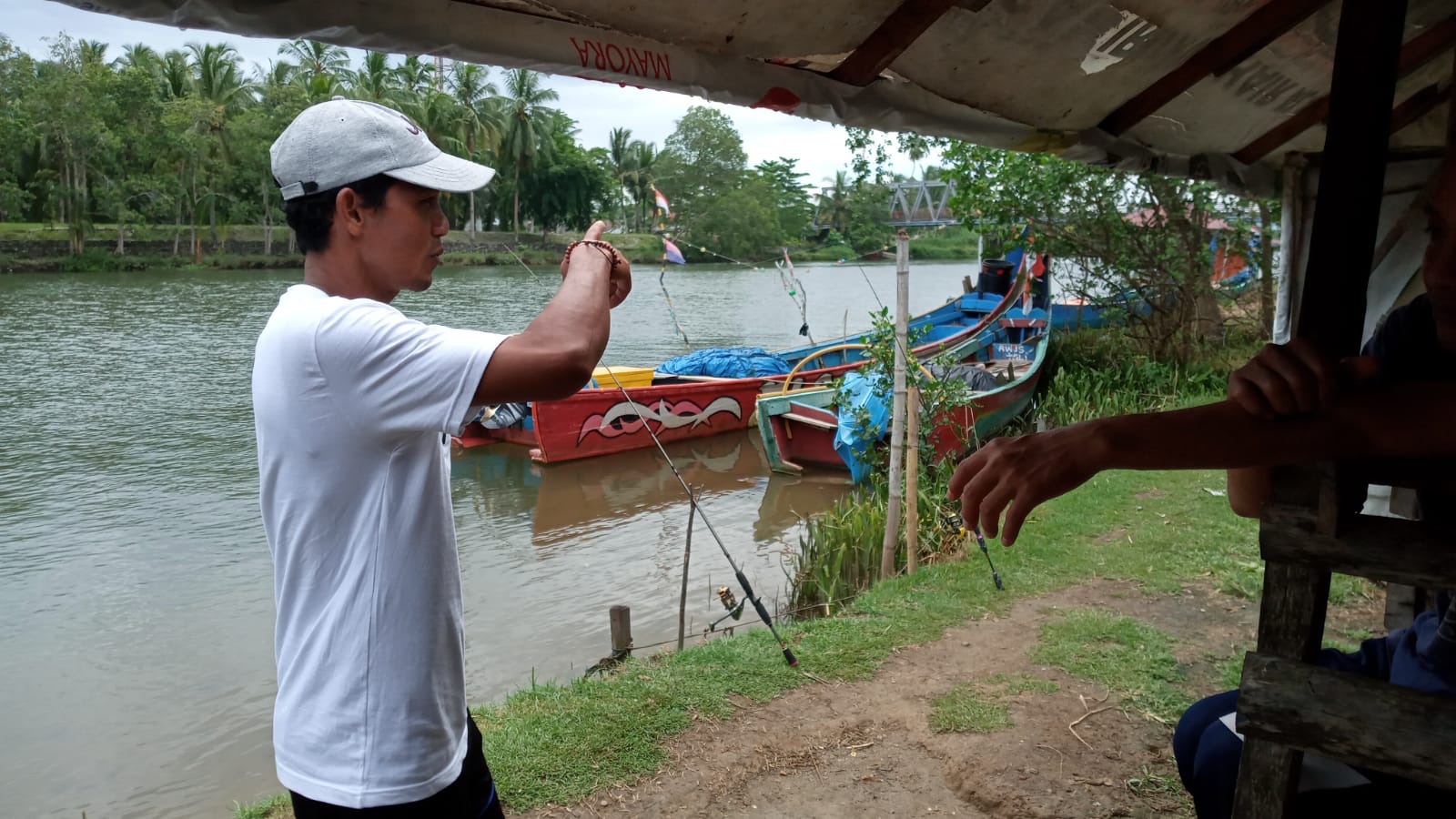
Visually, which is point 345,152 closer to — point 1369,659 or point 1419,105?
point 1369,659

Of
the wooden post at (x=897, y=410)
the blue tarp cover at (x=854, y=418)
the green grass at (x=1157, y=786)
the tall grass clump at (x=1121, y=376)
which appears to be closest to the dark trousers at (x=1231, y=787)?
the green grass at (x=1157, y=786)

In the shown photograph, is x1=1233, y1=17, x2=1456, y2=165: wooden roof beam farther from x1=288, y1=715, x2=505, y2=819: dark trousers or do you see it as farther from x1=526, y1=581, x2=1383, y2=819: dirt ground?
x1=288, y1=715, x2=505, y2=819: dark trousers

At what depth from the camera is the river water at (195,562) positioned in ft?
18.7

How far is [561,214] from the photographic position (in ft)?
164

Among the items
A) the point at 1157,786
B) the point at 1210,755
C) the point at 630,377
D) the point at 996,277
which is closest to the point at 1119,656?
the point at 1157,786

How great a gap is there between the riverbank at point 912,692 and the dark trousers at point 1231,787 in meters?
1.50

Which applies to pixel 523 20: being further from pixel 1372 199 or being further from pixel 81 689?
pixel 81 689

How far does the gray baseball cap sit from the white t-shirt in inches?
7.4

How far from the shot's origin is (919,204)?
25250 millimetres

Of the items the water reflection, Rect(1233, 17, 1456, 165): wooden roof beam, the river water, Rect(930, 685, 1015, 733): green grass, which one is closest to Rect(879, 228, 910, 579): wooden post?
the river water

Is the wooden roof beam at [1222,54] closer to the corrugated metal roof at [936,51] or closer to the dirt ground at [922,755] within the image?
the corrugated metal roof at [936,51]

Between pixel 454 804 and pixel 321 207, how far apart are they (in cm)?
103

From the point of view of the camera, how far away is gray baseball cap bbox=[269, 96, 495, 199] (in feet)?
5.01

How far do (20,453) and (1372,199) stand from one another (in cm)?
1554
